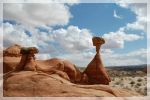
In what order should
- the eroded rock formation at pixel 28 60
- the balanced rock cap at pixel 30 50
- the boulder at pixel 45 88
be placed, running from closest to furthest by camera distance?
the boulder at pixel 45 88
the eroded rock formation at pixel 28 60
the balanced rock cap at pixel 30 50

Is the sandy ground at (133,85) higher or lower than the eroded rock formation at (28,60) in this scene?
lower

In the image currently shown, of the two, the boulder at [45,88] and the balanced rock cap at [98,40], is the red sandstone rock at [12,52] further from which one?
the boulder at [45,88]

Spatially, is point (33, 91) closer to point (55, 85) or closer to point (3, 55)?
point (55, 85)

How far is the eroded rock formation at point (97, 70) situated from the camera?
2328cm

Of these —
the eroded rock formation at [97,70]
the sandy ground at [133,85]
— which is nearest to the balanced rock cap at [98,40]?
the eroded rock formation at [97,70]

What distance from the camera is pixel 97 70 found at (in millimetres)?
23516

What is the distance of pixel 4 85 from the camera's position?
15.8 m

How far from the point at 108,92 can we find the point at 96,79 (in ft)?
25.1

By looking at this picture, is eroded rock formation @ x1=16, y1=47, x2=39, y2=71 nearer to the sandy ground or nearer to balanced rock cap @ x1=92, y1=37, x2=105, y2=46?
balanced rock cap @ x1=92, y1=37, x2=105, y2=46

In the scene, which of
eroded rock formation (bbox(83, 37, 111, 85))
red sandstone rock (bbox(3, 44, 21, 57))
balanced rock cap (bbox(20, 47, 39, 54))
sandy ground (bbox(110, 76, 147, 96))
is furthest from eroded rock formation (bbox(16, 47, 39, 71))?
sandy ground (bbox(110, 76, 147, 96))

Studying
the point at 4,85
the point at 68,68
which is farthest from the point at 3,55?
the point at 4,85

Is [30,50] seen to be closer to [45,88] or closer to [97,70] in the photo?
[45,88]

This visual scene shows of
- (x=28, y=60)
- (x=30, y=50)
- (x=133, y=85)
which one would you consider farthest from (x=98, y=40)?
(x=133, y=85)

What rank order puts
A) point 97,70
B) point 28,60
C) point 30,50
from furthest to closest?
point 97,70 < point 30,50 < point 28,60
